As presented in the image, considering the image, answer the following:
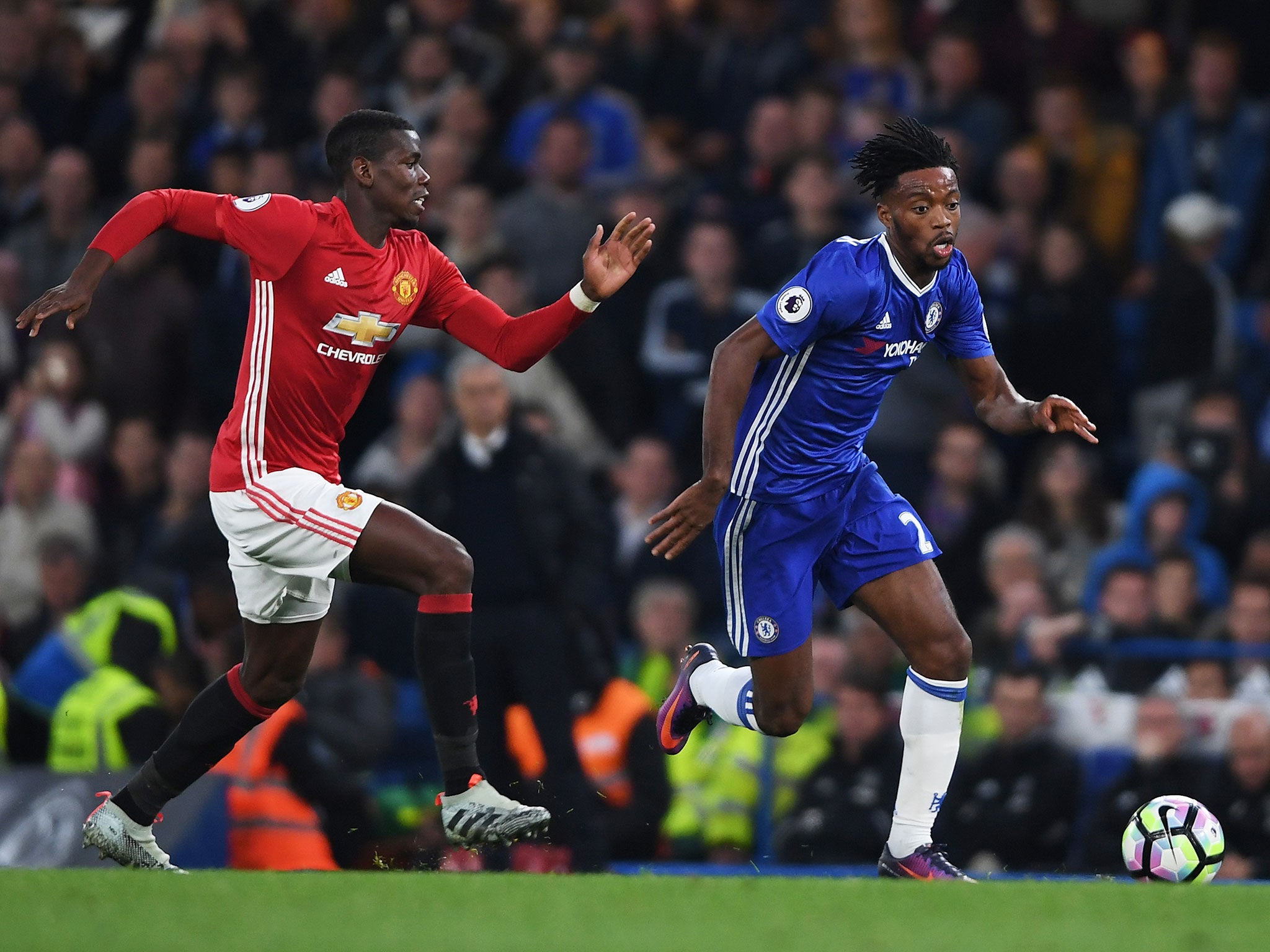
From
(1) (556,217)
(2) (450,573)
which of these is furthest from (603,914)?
(1) (556,217)

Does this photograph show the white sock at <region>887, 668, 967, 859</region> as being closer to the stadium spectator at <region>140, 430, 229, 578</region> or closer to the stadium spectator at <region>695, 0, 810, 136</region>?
the stadium spectator at <region>140, 430, 229, 578</region>

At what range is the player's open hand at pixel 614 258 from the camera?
6.26 m

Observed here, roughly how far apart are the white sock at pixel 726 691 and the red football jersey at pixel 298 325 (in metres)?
1.71

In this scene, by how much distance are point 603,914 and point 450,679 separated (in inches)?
53.8

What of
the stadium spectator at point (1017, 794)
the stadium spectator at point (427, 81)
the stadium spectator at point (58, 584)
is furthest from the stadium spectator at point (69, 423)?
the stadium spectator at point (1017, 794)

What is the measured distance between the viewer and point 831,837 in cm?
876

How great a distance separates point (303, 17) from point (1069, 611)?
22.3 ft

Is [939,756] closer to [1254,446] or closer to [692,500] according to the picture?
[692,500]

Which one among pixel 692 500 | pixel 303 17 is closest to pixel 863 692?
pixel 692 500

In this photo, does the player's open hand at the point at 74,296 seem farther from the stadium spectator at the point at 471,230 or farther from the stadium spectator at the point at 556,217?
the stadium spectator at the point at 556,217

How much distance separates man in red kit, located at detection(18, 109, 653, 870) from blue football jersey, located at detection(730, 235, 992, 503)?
1.87ft

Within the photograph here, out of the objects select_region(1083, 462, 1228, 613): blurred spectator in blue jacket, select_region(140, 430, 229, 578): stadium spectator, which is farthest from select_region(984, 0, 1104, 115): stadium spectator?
select_region(140, 430, 229, 578): stadium spectator

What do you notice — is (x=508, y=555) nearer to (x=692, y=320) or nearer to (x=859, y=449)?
(x=692, y=320)

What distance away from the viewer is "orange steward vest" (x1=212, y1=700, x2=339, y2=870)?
27.6ft
